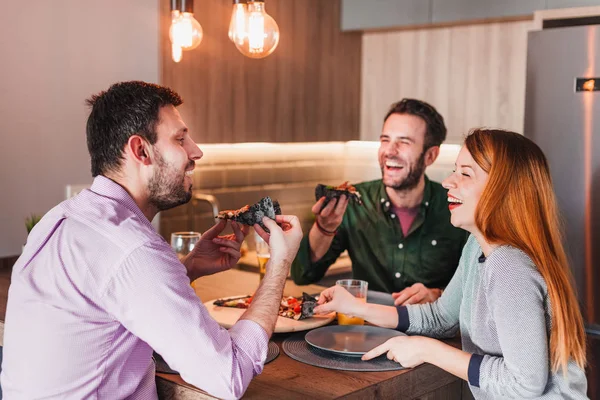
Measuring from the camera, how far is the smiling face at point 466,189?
1.93m

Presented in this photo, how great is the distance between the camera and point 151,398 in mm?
1766

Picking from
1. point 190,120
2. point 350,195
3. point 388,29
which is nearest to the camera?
point 350,195

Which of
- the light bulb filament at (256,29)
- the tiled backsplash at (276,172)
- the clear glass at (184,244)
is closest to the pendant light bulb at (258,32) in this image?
the light bulb filament at (256,29)

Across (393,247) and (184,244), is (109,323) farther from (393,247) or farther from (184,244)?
(393,247)

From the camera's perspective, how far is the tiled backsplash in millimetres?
4016

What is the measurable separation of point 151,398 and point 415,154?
1.66m

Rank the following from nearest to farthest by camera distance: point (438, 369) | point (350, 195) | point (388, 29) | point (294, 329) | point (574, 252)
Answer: point (438, 369) < point (294, 329) < point (350, 195) < point (574, 252) < point (388, 29)

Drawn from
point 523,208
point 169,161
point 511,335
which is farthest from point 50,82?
point 511,335

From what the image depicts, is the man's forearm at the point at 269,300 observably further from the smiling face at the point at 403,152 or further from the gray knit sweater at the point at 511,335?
the smiling face at the point at 403,152

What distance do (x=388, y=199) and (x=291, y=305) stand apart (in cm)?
96

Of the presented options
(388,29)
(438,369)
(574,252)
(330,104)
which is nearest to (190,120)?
(330,104)

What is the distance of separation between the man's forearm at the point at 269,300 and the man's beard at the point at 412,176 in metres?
1.29

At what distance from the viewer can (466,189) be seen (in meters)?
1.95

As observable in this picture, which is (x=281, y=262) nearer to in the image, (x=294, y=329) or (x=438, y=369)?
(x=294, y=329)
